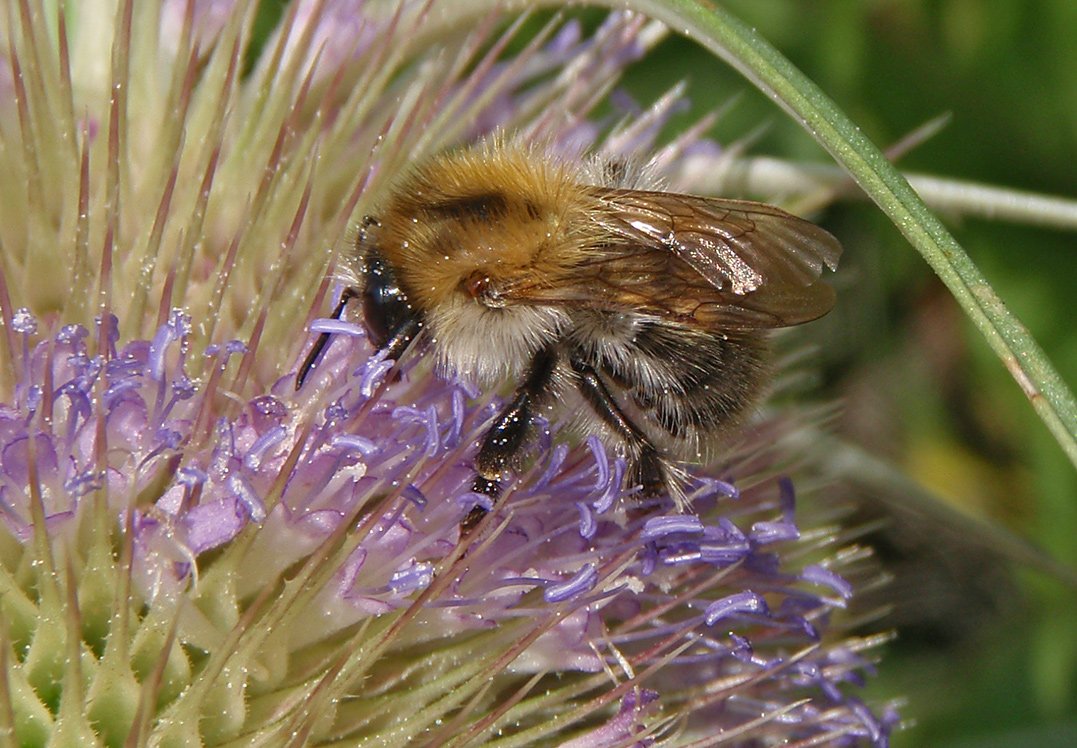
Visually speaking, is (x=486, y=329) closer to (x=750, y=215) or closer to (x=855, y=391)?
(x=750, y=215)

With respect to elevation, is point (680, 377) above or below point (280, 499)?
above

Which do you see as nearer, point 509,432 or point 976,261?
point 509,432

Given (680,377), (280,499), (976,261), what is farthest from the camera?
(976,261)

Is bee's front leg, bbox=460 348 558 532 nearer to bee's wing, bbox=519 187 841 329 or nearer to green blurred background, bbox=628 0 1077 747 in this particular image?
bee's wing, bbox=519 187 841 329

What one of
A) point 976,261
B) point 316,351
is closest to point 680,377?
point 316,351

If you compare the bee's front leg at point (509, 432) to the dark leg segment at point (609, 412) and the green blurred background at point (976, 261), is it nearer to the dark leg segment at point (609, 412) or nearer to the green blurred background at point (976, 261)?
the dark leg segment at point (609, 412)

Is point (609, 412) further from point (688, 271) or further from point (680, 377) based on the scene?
point (688, 271)

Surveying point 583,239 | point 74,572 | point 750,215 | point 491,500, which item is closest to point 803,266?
point 750,215

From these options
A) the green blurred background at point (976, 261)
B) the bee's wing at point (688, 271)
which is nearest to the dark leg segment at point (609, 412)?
the bee's wing at point (688, 271)
